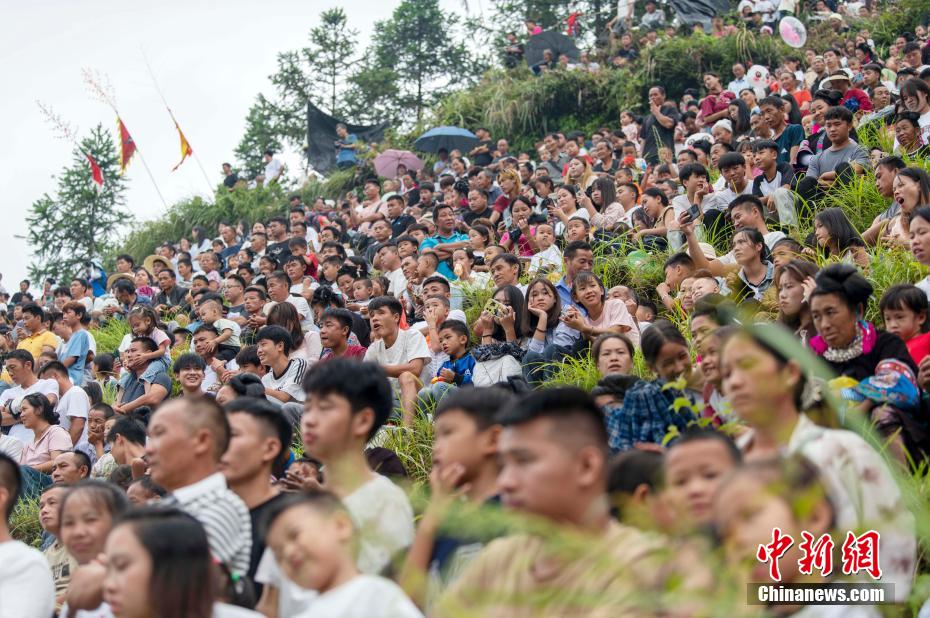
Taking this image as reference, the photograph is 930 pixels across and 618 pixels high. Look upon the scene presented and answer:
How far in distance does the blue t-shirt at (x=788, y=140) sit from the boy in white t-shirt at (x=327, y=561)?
814 centimetres

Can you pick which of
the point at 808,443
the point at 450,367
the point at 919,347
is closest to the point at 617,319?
the point at 450,367

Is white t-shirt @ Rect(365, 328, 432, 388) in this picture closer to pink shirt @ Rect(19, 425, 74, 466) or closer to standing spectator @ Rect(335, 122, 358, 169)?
pink shirt @ Rect(19, 425, 74, 466)

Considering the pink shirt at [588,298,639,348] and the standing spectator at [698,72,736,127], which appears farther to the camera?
the standing spectator at [698,72,736,127]

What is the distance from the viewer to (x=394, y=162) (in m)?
18.9

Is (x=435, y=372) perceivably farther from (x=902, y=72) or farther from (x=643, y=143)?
(x=643, y=143)

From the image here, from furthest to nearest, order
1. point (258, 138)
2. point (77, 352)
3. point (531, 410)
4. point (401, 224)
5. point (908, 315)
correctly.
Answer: point (258, 138)
point (401, 224)
point (77, 352)
point (908, 315)
point (531, 410)

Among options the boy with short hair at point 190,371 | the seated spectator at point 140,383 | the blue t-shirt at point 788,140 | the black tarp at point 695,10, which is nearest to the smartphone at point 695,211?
the blue t-shirt at point 788,140

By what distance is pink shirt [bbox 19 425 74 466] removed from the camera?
932cm

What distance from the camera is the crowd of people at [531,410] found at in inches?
101

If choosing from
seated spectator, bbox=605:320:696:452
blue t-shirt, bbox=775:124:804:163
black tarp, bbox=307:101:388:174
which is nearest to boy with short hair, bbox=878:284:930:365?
Result: seated spectator, bbox=605:320:696:452

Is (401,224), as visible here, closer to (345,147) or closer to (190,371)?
(190,371)

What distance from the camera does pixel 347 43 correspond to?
103 feet

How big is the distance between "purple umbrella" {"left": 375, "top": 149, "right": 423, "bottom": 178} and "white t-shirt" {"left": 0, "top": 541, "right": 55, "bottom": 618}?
14730mm

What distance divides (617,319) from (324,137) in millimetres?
17352
